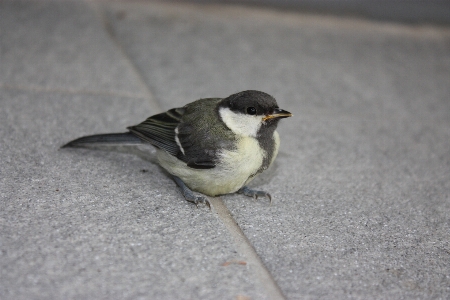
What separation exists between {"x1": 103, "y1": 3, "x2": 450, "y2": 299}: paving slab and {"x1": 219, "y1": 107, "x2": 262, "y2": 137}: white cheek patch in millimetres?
472

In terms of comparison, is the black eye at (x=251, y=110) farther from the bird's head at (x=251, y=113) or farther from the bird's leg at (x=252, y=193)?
the bird's leg at (x=252, y=193)

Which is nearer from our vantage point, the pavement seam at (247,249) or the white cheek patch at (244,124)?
the pavement seam at (247,249)

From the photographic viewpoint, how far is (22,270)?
→ 8.32 ft

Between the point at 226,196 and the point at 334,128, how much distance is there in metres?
1.56

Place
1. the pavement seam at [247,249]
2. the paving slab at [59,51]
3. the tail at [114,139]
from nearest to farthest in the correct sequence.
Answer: the pavement seam at [247,249]
the tail at [114,139]
the paving slab at [59,51]

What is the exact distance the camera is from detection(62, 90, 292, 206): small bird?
332 cm

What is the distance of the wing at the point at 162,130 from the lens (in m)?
3.54

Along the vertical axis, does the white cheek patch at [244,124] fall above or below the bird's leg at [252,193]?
above

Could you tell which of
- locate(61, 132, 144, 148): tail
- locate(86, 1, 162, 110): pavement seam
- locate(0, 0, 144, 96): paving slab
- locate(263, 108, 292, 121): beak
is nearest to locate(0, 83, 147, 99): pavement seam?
locate(0, 0, 144, 96): paving slab

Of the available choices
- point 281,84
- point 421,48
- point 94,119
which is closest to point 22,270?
point 94,119

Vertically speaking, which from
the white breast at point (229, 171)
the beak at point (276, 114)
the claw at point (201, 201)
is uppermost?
the beak at point (276, 114)

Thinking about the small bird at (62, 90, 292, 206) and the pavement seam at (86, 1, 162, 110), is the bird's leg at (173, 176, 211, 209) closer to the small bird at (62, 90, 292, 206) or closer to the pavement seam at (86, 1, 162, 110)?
the small bird at (62, 90, 292, 206)

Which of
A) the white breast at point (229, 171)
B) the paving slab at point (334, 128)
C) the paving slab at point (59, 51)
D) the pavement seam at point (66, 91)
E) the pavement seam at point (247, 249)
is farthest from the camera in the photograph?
the paving slab at point (59, 51)

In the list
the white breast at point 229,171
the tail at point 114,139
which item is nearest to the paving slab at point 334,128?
the white breast at point 229,171
